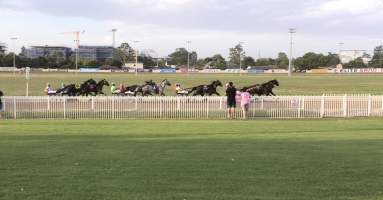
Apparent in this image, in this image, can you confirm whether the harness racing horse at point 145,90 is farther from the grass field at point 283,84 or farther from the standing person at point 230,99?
the standing person at point 230,99

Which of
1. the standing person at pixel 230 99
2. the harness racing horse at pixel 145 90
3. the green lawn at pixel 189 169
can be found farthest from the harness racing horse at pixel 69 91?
the green lawn at pixel 189 169

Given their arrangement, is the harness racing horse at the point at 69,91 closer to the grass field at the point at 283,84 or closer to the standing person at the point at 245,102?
the grass field at the point at 283,84

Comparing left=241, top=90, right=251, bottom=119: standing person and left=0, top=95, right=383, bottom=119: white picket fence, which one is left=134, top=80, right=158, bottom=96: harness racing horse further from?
left=241, top=90, right=251, bottom=119: standing person

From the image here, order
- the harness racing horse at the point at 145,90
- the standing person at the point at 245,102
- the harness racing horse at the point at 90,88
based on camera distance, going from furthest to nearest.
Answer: the harness racing horse at the point at 145,90 → the harness racing horse at the point at 90,88 → the standing person at the point at 245,102

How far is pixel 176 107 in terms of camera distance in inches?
1101

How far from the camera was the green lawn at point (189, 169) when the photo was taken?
25.2 ft

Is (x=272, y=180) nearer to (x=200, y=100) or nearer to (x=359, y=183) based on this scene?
(x=359, y=183)

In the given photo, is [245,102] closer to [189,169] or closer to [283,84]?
[189,169]

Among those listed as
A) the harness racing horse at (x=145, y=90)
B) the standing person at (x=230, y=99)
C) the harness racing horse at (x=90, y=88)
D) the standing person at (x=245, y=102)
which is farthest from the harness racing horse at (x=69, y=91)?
the standing person at (x=245, y=102)

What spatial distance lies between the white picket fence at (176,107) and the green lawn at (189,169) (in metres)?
12.9

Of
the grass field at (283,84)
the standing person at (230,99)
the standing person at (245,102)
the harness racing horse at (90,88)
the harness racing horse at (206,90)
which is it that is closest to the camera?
the standing person at (230,99)

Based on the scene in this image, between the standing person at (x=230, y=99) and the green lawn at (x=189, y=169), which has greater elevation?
the standing person at (x=230, y=99)

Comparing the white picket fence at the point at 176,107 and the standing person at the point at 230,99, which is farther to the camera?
the white picket fence at the point at 176,107

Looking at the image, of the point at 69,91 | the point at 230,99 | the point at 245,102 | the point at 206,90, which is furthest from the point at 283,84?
the point at 230,99
